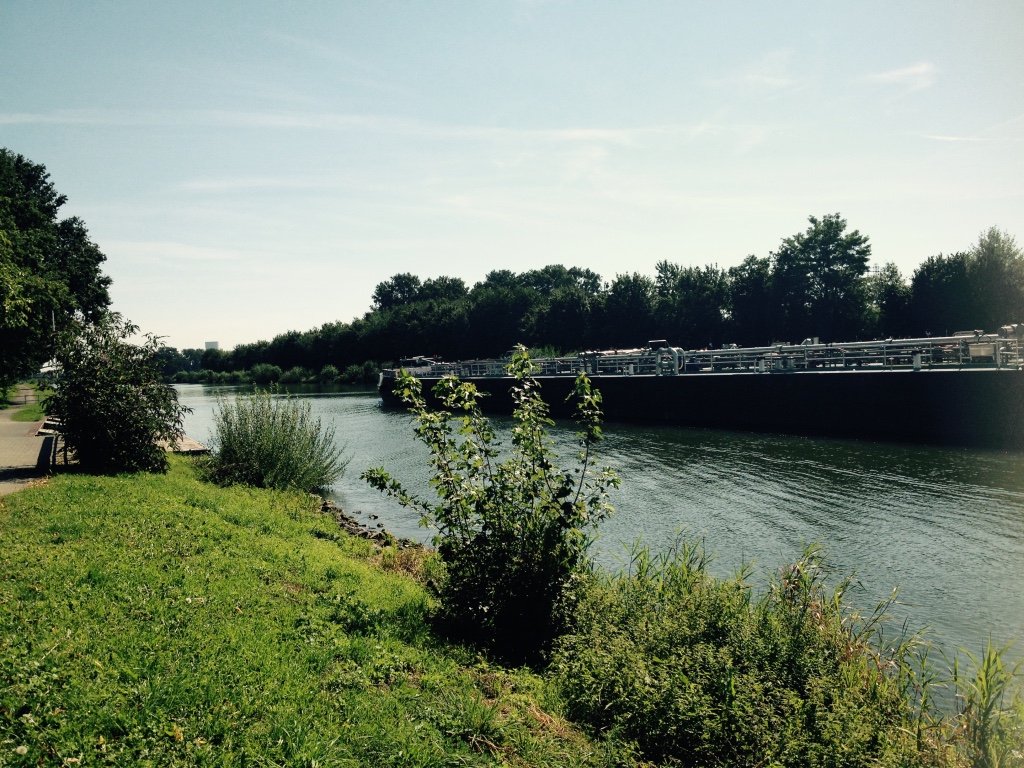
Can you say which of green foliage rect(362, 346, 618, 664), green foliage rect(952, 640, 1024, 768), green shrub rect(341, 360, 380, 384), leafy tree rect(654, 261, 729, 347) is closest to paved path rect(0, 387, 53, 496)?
green foliage rect(362, 346, 618, 664)

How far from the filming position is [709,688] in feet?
18.2

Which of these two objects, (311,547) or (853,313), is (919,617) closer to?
(311,547)

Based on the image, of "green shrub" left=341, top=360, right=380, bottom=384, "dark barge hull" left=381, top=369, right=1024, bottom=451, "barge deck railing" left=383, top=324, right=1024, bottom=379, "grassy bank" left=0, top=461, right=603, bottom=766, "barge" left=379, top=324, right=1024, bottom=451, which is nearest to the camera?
"grassy bank" left=0, top=461, right=603, bottom=766

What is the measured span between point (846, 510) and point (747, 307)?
51.1 meters

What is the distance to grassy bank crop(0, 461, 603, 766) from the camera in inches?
158

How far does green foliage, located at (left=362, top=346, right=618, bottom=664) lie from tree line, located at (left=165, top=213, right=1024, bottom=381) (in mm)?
36505

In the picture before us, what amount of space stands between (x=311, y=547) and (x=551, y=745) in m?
5.87

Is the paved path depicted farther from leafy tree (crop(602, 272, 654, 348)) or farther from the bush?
leafy tree (crop(602, 272, 654, 348))

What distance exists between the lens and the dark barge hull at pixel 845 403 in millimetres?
24094

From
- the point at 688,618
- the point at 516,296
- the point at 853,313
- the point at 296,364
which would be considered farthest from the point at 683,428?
the point at 296,364

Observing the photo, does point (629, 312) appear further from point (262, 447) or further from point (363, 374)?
point (262, 447)

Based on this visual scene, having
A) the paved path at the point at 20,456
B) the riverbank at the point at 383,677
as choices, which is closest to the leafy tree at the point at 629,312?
the paved path at the point at 20,456

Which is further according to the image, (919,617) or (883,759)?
(919,617)

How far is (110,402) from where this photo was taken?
13469mm
